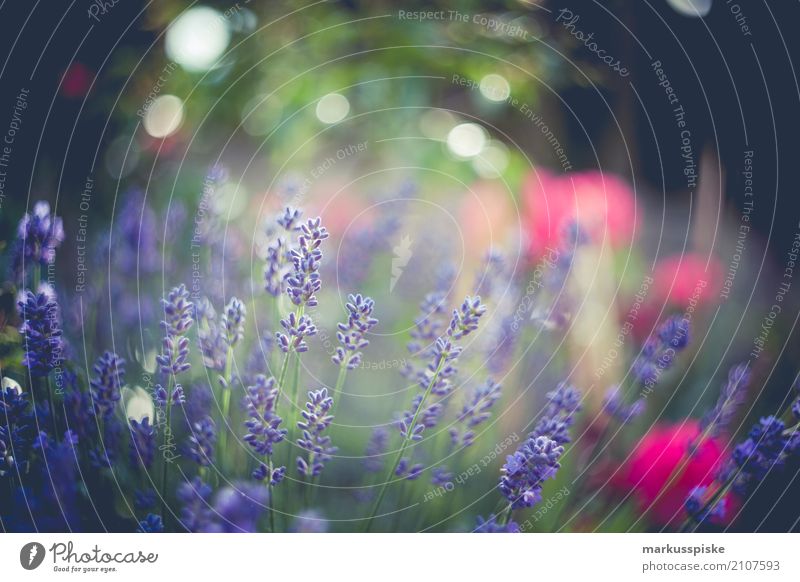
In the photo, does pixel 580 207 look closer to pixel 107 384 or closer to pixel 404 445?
pixel 404 445

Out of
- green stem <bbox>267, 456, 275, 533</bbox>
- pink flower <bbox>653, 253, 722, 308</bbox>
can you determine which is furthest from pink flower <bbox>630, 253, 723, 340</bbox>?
green stem <bbox>267, 456, 275, 533</bbox>

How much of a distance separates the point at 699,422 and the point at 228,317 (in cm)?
35

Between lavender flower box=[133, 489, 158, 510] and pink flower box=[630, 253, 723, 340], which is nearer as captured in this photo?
lavender flower box=[133, 489, 158, 510]

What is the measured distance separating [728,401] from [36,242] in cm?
50

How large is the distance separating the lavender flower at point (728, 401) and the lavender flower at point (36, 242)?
18.6 inches

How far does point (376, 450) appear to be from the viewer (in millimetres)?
493

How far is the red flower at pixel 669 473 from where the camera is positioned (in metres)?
0.51

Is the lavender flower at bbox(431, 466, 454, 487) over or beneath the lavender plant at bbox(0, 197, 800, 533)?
beneath

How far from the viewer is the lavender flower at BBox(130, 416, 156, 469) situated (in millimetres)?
433

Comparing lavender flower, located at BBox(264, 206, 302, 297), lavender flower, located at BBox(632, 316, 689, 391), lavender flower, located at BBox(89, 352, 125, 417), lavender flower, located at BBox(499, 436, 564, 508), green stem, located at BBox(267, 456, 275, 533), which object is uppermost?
lavender flower, located at BBox(264, 206, 302, 297)

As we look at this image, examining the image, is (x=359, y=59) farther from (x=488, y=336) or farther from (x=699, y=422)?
(x=699, y=422)

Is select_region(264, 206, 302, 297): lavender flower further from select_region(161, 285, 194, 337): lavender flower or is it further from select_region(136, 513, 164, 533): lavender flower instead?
select_region(136, 513, 164, 533): lavender flower

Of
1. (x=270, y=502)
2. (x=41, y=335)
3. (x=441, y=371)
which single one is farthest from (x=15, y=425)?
(x=441, y=371)

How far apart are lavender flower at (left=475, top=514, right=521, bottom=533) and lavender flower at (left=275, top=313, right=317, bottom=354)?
6.6 inches
